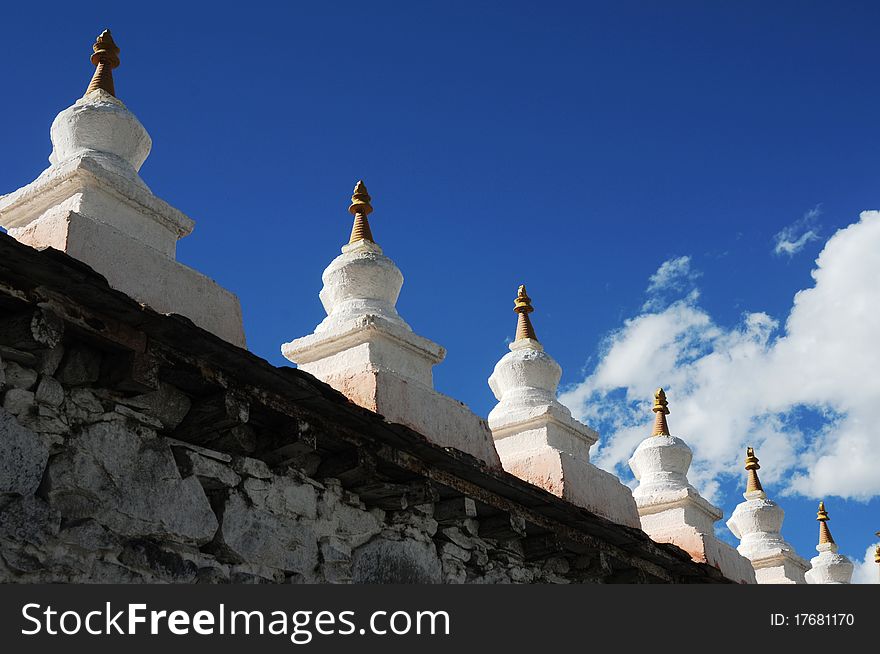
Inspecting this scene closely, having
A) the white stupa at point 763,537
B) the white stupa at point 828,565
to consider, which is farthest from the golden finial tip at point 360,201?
the white stupa at point 828,565

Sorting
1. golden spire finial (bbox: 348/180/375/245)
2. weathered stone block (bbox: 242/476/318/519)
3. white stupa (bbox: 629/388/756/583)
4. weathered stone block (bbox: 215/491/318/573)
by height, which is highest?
golden spire finial (bbox: 348/180/375/245)

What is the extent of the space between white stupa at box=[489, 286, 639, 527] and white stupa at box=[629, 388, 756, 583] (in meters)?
1.00

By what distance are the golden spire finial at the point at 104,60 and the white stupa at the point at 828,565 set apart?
9726 mm

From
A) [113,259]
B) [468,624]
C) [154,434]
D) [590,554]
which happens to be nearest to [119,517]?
[154,434]

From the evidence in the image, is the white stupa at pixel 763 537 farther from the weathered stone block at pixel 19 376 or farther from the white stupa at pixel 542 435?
the weathered stone block at pixel 19 376

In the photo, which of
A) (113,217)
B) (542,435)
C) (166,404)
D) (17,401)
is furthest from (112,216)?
(542,435)

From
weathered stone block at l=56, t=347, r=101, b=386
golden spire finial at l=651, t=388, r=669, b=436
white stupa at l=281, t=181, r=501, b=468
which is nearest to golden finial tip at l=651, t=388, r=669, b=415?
golden spire finial at l=651, t=388, r=669, b=436

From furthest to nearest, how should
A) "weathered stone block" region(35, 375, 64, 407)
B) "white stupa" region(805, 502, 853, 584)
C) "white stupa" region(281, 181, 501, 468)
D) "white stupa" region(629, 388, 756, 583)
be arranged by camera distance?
"white stupa" region(805, 502, 853, 584) → "white stupa" region(629, 388, 756, 583) → "white stupa" region(281, 181, 501, 468) → "weathered stone block" region(35, 375, 64, 407)

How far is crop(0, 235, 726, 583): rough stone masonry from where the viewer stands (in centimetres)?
408

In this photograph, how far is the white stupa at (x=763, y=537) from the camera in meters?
11.0

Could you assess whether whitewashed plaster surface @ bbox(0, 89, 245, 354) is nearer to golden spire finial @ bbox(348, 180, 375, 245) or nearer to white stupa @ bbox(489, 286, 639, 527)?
golden spire finial @ bbox(348, 180, 375, 245)

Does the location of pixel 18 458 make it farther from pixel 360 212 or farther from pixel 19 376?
pixel 360 212

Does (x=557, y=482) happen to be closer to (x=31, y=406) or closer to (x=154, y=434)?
(x=154, y=434)

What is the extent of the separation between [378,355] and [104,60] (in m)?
2.21
